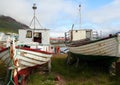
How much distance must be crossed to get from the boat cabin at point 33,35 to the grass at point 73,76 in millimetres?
4570

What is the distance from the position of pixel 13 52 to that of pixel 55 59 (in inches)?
287

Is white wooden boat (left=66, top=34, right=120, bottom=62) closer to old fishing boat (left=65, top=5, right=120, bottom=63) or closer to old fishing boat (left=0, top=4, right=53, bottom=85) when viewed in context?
old fishing boat (left=65, top=5, right=120, bottom=63)

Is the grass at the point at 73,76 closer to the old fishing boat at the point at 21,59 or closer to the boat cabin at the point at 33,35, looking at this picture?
the old fishing boat at the point at 21,59

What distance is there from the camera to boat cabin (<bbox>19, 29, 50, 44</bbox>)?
24.3 m

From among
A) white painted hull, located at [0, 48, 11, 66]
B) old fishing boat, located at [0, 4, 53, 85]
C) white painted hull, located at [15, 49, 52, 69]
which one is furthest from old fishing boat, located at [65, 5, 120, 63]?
white painted hull, located at [0, 48, 11, 66]

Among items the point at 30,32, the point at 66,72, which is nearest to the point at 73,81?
the point at 66,72

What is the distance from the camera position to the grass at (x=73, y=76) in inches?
656

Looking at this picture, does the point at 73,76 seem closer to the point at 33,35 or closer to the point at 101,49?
the point at 101,49

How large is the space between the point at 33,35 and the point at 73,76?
288 inches

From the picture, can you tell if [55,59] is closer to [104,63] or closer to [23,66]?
[104,63]

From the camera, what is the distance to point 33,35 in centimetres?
2430

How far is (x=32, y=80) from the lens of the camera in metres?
17.2

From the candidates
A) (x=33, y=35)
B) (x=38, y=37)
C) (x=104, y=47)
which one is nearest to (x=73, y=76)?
(x=104, y=47)

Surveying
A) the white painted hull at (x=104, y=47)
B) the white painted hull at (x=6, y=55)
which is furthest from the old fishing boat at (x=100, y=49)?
the white painted hull at (x=6, y=55)
